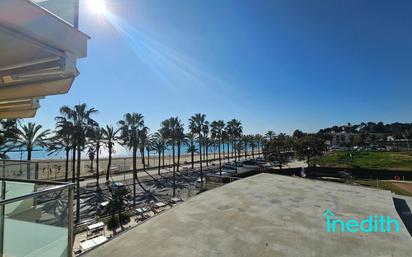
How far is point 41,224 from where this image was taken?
278cm

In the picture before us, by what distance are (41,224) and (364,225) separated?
8421 mm

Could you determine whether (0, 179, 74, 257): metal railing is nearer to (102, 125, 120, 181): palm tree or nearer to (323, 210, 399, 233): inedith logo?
(323, 210, 399, 233): inedith logo

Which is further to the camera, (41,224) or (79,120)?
(79,120)

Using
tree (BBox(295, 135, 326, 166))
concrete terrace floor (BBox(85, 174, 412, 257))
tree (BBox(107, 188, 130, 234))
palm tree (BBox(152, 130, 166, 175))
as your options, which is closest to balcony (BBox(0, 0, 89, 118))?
concrete terrace floor (BBox(85, 174, 412, 257))

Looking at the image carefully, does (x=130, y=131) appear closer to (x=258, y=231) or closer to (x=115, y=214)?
(x=115, y=214)

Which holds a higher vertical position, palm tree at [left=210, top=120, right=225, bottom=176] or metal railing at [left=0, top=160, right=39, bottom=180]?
palm tree at [left=210, top=120, right=225, bottom=176]

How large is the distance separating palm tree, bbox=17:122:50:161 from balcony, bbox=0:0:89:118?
22615mm

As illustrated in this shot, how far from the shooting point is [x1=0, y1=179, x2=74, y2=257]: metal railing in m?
2.55

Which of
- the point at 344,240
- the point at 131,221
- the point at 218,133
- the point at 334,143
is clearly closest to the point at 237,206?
the point at 344,240

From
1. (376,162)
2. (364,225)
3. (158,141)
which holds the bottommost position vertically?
(376,162)

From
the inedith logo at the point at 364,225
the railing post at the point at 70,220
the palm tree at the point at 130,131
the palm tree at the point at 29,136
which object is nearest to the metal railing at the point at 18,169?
the railing post at the point at 70,220

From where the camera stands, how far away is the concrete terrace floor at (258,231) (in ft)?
17.5

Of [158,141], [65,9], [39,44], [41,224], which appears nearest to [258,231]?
[41,224]

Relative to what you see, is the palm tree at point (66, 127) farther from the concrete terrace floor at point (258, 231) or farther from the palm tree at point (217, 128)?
the palm tree at point (217, 128)
